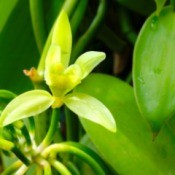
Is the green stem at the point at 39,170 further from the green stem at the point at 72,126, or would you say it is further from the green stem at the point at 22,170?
the green stem at the point at 72,126

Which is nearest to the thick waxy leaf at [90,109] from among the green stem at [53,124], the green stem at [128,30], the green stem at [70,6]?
the green stem at [53,124]

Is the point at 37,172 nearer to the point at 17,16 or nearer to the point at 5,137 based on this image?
the point at 5,137

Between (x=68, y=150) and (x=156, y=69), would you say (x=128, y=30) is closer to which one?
(x=156, y=69)

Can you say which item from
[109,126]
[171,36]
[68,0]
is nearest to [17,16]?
[68,0]

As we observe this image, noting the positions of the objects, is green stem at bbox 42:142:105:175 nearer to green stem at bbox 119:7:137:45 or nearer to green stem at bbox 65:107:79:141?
green stem at bbox 65:107:79:141

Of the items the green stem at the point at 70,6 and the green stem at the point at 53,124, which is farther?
the green stem at the point at 70,6

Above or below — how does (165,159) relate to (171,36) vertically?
below

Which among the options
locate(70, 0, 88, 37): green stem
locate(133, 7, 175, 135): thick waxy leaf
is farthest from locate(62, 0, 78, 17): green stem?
locate(133, 7, 175, 135): thick waxy leaf
